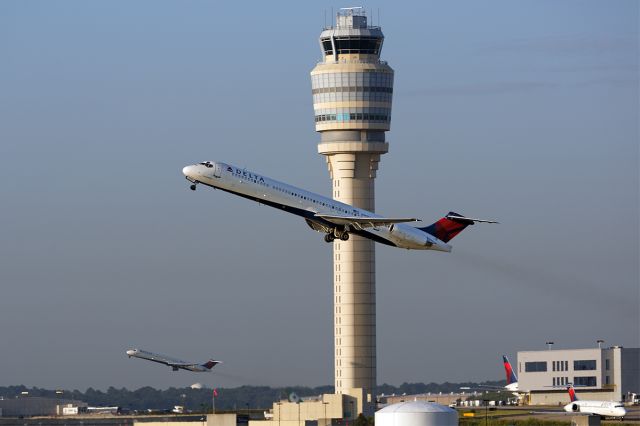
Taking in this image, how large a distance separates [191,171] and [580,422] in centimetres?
6434

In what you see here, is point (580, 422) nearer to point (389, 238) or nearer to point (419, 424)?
point (389, 238)

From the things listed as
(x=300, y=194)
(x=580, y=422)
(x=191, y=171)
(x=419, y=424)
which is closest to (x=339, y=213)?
(x=300, y=194)

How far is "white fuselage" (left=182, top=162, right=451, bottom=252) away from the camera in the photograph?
173 metres

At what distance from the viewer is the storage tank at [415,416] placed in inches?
5418

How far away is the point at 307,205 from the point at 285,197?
399 centimetres

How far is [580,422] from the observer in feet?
653

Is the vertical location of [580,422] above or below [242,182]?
below

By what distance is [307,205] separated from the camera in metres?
185

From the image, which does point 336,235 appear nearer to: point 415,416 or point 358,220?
point 358,220

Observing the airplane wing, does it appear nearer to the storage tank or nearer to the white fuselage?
the white fuselage

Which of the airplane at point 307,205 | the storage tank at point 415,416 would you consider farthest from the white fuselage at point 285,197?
the storage tank at point 415,416

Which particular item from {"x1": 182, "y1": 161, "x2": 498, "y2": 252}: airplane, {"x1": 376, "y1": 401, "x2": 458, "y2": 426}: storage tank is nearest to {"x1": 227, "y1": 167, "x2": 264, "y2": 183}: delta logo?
{"x1": 182, "y1": 161, "x2": 498, "y2": 252}: airplane

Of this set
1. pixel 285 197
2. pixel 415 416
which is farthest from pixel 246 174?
pixel 415 416

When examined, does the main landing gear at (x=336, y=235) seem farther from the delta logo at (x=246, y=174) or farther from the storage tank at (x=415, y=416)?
the storage tank at (x=415, y=416)
